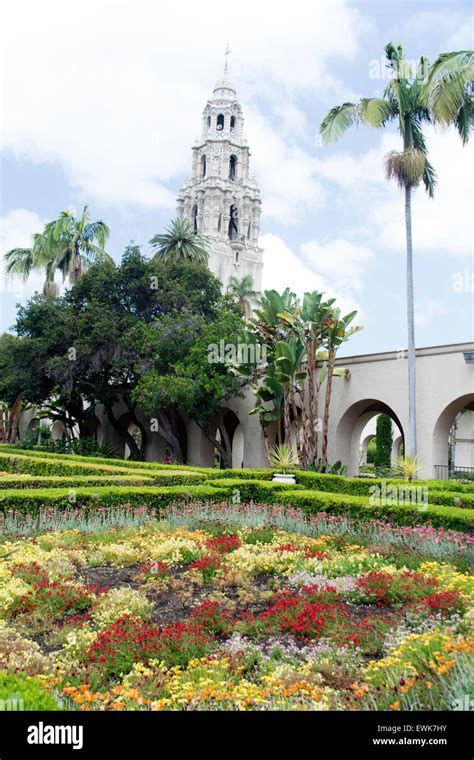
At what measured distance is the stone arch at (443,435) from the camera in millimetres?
18531

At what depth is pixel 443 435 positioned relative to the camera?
19.0m

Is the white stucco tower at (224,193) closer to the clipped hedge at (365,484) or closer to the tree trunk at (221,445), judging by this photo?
the tree trunk at (221,445)

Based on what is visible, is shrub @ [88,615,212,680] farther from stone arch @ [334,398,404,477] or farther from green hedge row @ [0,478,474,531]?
stone arch @ [334,398,404,477]

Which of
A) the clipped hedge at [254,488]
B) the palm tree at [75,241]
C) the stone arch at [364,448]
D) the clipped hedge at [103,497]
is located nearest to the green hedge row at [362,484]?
the clipped hedge at [254,488]

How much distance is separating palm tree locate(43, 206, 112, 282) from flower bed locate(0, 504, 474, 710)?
856 inches

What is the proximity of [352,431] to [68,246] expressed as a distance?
16122 mm

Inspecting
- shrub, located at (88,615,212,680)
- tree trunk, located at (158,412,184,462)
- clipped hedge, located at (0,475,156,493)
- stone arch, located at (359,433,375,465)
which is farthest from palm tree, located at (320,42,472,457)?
stone arch, located at (359,433,375,465)

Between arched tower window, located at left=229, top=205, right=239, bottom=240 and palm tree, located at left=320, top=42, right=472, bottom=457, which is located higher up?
arched tower window, located at left=229, top=205, right=239, bottom=240

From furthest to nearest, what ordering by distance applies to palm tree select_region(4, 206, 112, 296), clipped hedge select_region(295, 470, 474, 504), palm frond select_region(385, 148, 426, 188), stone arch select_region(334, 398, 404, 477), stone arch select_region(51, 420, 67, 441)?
stone arch select_region(51, 420, 67, 441)
palm tree select_region(4, 206, 112, 296)
stone arch select_region(334, 398, 404, 477)
palm frond select_region(385, 148, 426, 188)
clipped hedge select_region(295, 470, 474, 504)

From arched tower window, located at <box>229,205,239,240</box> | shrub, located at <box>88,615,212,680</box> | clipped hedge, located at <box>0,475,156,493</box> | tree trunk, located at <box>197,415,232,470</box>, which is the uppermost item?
arched tower window, located at <box>229,205,239,240</box>

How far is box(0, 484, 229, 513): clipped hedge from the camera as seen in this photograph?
10.3 metres

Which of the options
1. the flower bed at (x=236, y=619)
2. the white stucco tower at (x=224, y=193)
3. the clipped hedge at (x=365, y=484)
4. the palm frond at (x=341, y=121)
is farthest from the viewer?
the white stucco tower at (x=224, y=193)

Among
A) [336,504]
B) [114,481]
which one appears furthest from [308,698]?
[114,481]

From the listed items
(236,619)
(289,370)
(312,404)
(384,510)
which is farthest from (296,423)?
(236,619)
